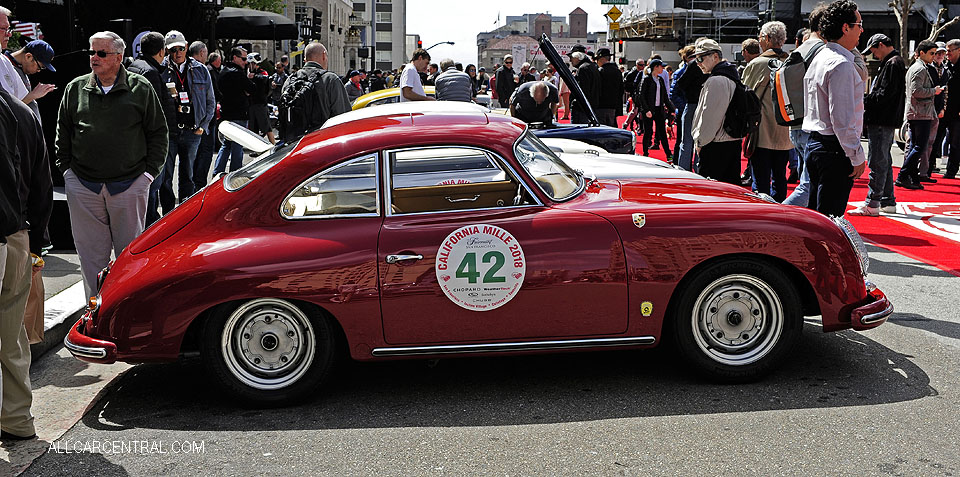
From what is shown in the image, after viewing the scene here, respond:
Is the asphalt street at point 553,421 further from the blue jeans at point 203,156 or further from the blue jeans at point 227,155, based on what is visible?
the blue jeans at point 227,155

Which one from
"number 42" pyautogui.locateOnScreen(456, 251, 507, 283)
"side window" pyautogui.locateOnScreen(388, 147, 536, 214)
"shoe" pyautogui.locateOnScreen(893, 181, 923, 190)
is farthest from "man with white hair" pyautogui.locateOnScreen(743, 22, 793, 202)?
"number 42" pyautogui.locateOnScreen(456, 251, 507, 283)

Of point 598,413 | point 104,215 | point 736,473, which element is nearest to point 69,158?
point 104,215

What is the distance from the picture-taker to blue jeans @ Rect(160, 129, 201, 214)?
9297 millimetres

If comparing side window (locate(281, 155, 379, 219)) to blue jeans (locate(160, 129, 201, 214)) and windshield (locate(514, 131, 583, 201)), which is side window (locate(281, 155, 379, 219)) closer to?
windshield (locate(514, 131, 583, 201))

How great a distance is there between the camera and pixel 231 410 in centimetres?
466

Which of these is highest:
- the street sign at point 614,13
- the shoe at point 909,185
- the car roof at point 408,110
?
the street sign at point 614,13

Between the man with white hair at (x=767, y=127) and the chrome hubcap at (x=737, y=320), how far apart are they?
196 inches

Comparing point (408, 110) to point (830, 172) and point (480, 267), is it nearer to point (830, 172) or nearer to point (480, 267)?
point (480, 267)

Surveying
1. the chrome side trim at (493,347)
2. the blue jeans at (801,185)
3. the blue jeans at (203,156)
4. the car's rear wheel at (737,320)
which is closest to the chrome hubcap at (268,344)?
the chrome side trim at (493,347)

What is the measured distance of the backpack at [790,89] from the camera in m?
7.98

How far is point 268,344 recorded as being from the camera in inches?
182

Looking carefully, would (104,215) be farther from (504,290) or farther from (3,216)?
(504,290)

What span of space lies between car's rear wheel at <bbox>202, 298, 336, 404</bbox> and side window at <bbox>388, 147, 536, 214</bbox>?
28.9 inches

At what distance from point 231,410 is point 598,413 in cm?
176
